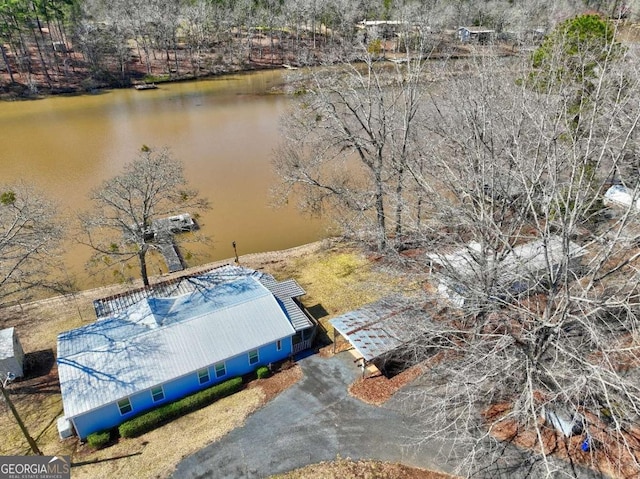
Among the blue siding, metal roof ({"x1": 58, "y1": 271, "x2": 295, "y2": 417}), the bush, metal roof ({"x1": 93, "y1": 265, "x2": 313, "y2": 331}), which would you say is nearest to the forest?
metal roof ({"x1": 93, "y1": 265, "x2": 313, "y2": 331})

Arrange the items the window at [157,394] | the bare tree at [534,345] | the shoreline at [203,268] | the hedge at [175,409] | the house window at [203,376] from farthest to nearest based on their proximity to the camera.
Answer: the shoreline at [203,268] → the house window at [203,376] → the window at [157,394] → the hedge at [175,409] → the bare tree at [534,345]

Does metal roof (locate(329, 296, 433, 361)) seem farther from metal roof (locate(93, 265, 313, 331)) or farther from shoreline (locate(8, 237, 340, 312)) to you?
shoreline (locate(8, 237, 340, 312))

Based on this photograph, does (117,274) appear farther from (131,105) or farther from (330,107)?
(131,105)

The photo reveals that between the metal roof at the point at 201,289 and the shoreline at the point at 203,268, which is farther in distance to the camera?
the shoreline at the point at 203,268

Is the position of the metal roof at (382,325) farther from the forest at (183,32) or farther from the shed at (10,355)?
the forest at (183,32)

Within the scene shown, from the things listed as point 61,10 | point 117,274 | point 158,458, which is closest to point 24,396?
point 158,458

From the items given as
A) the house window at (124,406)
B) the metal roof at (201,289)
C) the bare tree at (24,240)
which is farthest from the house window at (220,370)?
the bare tree at (24,240)

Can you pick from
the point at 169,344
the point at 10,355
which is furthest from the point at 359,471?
the point at 10,355
